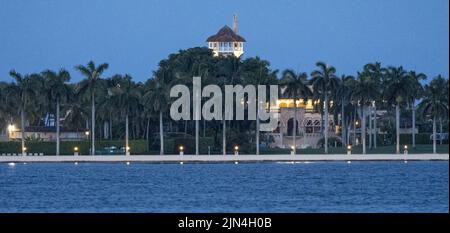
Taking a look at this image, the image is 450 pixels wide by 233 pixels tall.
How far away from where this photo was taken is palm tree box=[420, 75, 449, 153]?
145 meters

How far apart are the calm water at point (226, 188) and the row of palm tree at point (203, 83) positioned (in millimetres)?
13353

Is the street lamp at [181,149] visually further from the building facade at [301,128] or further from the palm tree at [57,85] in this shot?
the building facade at [301,128]

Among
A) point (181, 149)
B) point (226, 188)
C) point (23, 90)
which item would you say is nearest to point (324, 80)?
point (181, 149)

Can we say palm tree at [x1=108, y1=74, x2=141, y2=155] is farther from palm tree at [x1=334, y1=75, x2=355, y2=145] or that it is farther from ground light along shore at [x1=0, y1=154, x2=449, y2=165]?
palm tree at [x1=334, y1=75, x2=355, y2=145]

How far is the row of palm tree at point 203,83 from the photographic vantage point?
143 metres

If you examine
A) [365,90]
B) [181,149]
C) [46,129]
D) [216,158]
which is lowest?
[216,158]

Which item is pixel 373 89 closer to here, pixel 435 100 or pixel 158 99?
pixel 435 100

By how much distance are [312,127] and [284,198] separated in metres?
97.5

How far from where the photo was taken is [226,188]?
9250 cm

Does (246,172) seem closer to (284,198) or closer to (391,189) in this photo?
(391,189)

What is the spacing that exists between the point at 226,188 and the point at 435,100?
57498 millimetres

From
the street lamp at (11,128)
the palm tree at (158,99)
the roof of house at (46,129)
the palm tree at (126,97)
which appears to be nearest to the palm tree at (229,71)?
the palm tree at (158,99)

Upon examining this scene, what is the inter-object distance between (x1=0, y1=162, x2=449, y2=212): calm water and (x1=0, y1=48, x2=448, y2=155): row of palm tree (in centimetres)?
1335

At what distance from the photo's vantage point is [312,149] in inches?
6211
